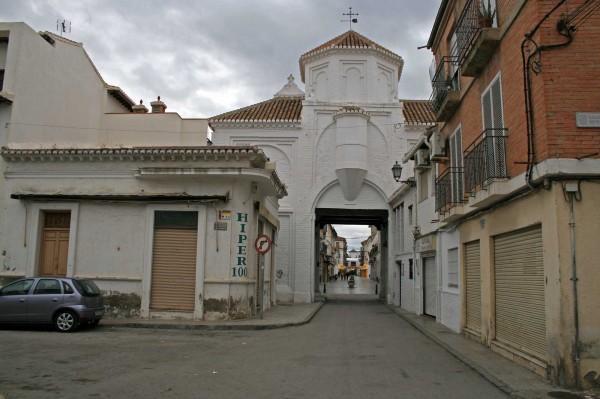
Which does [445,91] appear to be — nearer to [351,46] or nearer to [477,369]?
[477,369]

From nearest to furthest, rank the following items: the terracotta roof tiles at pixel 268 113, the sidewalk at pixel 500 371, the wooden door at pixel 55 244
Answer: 1. the sidewalk at pixel 500 371
2. the wooden door at pixel 55 244
3. the terracotta roof tiles at pixel 268 113

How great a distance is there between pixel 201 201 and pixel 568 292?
11.6m

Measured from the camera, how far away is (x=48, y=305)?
13.3 m

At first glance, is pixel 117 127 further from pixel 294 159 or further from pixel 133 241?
pixel 133 241

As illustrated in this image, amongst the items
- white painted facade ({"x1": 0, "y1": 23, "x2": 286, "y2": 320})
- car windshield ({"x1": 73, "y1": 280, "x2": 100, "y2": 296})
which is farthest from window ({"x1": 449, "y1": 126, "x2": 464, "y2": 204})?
car windshield ({"x1": 73, "y1": 280, "x2": 100, "y2": 296})

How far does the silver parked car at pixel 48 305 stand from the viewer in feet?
43.7

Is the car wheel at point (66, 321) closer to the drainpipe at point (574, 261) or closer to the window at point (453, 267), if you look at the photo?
the window at point (453, 267)

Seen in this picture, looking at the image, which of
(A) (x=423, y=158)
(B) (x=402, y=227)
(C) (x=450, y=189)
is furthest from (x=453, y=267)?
(B) (x=402, y=227)

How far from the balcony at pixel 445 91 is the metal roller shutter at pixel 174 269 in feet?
28.2

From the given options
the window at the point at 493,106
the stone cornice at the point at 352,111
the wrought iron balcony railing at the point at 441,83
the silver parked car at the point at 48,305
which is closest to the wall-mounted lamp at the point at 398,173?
the wrought iron balcony railing at the point at 441,83

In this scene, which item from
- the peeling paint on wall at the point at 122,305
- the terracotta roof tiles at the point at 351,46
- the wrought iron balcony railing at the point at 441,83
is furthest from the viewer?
the terracotta roof tiles at the point at 351,46

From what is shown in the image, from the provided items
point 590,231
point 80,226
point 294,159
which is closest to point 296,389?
point 590,231

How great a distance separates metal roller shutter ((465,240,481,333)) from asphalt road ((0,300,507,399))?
136cm

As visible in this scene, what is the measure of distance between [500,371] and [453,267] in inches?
266
